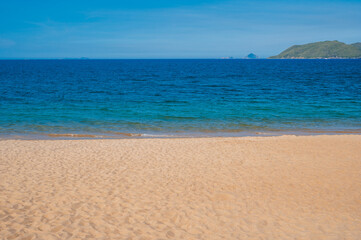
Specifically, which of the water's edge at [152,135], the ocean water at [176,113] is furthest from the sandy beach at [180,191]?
the ocean water at [176,113]

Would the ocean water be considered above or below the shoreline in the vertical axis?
above

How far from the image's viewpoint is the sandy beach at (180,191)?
6836 millimetres

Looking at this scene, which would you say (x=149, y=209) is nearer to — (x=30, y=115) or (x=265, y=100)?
(x=30, y=115)

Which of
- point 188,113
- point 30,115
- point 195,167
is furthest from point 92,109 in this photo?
point 195,167

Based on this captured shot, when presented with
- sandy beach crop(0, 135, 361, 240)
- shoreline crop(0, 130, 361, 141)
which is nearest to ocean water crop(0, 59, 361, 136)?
shoreline crop(0, 130, 361, 141)

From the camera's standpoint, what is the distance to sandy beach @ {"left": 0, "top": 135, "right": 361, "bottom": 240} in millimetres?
6836

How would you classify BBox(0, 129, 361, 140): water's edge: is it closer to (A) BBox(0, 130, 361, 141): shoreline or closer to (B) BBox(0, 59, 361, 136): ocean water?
(A) BBox(0, 130, 361, 141): shoreline

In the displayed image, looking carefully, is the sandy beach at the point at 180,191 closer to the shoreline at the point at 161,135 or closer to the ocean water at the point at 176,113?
the shoreline at the point at 161,135

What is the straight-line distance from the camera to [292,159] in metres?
12.6

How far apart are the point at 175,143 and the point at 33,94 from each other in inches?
1025

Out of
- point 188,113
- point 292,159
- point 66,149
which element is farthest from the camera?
point 188,113

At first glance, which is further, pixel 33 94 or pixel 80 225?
pixel 33 94

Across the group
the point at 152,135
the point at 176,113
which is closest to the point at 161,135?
the point at 152,135

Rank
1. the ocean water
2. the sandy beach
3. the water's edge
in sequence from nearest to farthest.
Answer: the sandy beach
the water's edge
the ocean water
